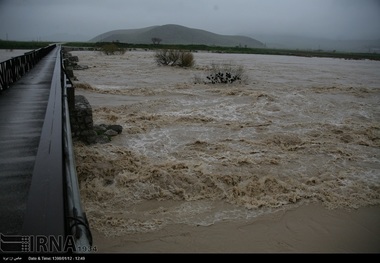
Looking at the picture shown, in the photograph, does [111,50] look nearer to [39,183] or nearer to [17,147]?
[17,147]

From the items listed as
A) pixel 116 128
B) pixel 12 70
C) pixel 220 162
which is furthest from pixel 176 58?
pixel 220 162

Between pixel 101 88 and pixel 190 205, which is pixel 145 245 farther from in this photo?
pixel 101 88

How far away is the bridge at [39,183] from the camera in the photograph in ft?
5.74

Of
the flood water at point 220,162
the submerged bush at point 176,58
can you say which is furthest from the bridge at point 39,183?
the submerged bush at point 176,58

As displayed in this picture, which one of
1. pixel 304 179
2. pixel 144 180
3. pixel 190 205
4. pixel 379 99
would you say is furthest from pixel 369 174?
pixel 379 99

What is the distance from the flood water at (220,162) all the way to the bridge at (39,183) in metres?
1.70

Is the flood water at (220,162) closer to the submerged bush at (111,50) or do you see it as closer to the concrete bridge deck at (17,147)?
the concrete bridge deck at (17,147)

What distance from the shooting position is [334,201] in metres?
6.52

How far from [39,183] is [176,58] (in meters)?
34.7

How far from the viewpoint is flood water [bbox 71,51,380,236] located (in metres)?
6.17

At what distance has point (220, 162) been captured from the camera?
835 cm
